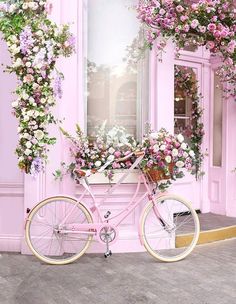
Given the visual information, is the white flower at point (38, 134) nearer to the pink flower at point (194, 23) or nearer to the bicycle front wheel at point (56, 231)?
the bicycle front wheel at point (56, 231)

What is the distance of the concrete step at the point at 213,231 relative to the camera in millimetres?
5340

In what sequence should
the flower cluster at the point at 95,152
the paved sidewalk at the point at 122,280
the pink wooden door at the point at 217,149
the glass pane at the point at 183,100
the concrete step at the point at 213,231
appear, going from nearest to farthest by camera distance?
the paved sidewalk at the point at 122,280
the flower cluster at the point at 95,152
the concrete step at the point at 213,231
the glass pane at the point at 183,100
the pink wooden door at the point at 217,149

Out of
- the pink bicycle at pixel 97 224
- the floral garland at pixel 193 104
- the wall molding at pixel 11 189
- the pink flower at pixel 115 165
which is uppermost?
the floral garland at pixel 193 104

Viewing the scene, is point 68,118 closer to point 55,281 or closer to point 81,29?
point 81,29

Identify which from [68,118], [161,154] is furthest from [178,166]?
[68,118]

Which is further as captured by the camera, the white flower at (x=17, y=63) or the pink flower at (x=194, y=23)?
the pink flower at (x=194, y=23)

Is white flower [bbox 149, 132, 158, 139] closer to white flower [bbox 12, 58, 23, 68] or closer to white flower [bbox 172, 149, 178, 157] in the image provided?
white flower [bbox 172, 149, 178, 157]

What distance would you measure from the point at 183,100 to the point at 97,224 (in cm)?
313

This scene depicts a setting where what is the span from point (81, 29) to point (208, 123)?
9.47 feet

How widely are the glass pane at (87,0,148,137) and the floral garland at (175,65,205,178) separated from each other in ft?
4.89

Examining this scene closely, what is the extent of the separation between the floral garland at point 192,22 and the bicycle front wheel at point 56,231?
2271mm

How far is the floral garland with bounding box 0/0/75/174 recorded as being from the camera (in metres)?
4.37

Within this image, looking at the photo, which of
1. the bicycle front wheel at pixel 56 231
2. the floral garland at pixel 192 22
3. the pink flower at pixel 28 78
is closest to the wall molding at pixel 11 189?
the bicycle front wheel at pixel 56 231

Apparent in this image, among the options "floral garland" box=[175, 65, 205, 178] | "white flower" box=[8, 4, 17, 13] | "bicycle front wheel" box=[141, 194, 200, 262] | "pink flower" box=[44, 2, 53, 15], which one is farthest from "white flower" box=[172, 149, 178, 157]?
"white flower" box=[8, 4, 17, 13]
